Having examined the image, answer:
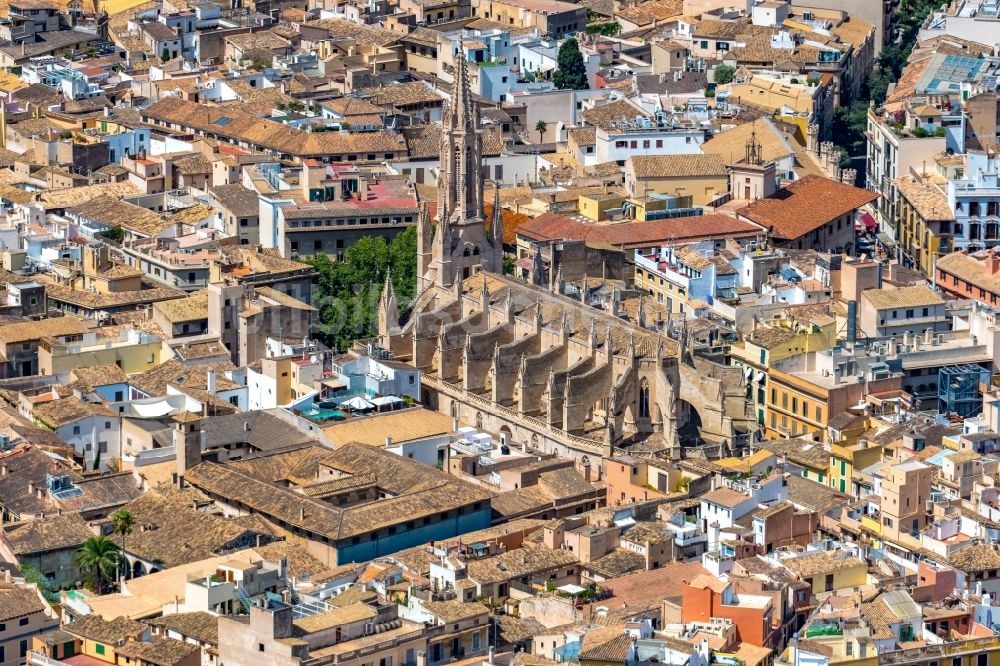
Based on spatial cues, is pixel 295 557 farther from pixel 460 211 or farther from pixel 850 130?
pixel 850 130

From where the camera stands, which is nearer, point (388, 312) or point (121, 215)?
point (388, 312)

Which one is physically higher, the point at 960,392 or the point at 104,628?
the point at 960,392

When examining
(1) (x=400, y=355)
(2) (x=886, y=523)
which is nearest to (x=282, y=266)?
(1) (x=400, y=355)

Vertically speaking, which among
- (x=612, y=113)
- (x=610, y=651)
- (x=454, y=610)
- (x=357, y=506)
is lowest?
(x=357, y=506)

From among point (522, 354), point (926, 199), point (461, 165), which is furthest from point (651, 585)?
point (926, 199)

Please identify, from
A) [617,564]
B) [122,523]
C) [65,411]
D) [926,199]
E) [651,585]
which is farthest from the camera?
[926,199]

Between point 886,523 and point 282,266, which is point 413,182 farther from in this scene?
point 886,523

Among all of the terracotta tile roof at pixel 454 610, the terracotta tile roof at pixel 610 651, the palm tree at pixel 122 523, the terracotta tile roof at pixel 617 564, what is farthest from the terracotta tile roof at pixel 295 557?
the terracotta tile roof at pixel 610 651
